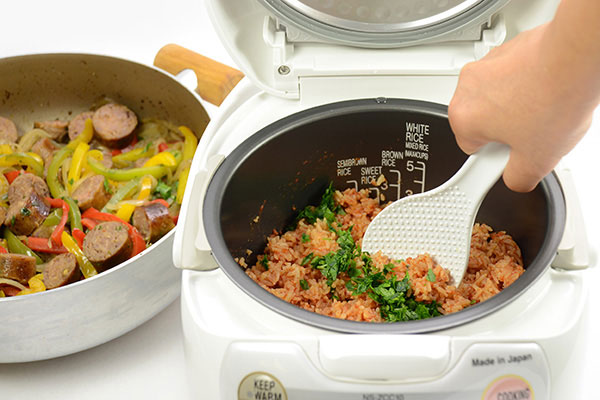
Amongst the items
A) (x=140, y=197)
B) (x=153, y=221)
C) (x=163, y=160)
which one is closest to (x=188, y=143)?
(x=163, y=160)

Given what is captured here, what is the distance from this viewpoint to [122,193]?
1565 millimetres

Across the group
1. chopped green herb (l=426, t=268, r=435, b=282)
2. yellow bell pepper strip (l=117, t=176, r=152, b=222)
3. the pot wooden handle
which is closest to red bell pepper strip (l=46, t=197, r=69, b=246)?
yellow bell pepper strip (l=117, t=176, r=152, b=222)

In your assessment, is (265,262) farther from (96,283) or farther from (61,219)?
(61,219)

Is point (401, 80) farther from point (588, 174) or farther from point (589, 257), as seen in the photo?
point (588, 174)

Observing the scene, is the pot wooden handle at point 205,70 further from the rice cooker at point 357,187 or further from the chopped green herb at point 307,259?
the chopped green herb at point 307,259

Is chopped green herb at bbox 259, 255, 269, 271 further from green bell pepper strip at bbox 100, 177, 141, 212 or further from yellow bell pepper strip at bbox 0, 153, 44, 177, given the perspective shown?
yellow bell pepper strip at bbox 0, 153, 44, 177

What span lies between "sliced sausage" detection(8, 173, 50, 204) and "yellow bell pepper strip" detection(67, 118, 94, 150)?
0.16 meters

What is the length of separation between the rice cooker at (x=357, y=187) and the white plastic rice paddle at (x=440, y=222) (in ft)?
0.35

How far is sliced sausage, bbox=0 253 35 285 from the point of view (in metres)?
1.33

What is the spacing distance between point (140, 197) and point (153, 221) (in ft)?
0.51

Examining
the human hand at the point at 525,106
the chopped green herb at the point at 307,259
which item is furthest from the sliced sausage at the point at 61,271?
the human hand at the point at 525,106

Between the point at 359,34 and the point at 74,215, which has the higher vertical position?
the point at 359,34

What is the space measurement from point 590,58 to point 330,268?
59 centimetres

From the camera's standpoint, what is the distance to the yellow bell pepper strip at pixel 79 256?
138 centimetres
